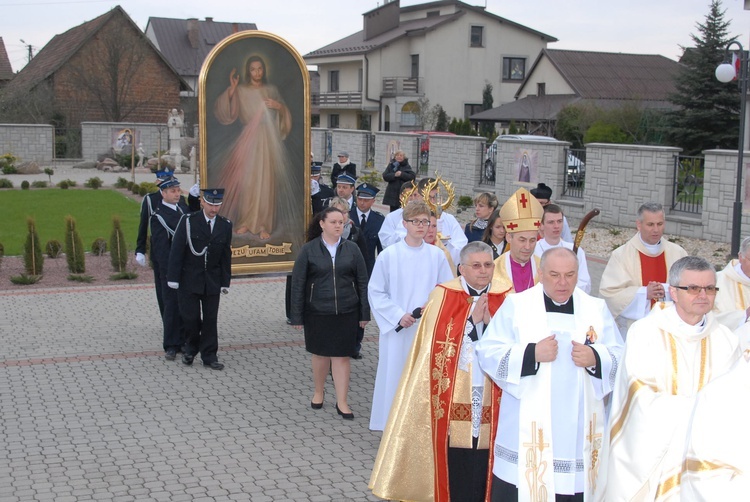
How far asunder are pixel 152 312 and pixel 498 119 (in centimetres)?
3777

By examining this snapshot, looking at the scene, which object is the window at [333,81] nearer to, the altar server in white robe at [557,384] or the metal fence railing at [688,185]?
the metal fence railing at [688,185]

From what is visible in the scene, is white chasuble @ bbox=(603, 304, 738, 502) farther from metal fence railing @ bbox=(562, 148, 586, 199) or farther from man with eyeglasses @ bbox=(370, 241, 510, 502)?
metal fence railing @ bbox=(562, 148, 586, 199)

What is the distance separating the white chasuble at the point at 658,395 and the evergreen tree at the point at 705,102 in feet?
101

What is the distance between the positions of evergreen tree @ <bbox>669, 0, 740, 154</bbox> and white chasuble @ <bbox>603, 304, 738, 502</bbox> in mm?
30901

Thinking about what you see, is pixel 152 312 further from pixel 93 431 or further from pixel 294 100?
pixel 93 431

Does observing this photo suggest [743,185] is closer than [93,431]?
No

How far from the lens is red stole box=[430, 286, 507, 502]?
5840 mm

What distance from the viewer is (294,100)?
11.1 metres

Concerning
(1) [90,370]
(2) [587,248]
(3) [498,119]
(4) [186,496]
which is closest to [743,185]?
(2) [587,248]

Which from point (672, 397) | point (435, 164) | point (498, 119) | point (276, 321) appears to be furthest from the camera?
point (498, 119)

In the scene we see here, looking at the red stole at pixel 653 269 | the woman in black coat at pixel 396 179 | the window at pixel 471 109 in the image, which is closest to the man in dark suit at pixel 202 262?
the red stole at pixel 653 269

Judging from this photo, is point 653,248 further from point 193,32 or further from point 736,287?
point 193,32

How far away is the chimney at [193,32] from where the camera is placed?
67.9 m

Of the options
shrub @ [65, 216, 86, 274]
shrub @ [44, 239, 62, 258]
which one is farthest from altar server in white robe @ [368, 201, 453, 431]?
shrub @ [44, 239, 62, 258]
